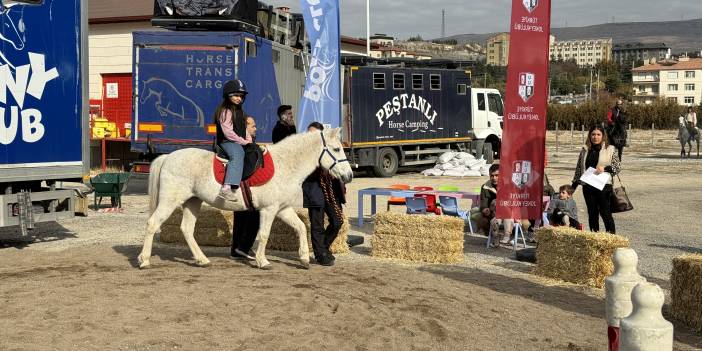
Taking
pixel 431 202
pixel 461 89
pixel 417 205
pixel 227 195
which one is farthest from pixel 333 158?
pixel 461 89

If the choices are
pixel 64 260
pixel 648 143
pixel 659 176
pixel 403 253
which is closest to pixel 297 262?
pixel 403 253

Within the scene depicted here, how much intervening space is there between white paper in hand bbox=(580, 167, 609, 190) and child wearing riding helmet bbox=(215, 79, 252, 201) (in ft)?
14.6

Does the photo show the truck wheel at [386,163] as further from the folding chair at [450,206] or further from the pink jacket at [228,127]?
the pink jacket at [228,127]

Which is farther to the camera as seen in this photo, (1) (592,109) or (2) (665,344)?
(1) (592,109)

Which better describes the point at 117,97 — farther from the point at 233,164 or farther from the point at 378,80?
the point at 233,164

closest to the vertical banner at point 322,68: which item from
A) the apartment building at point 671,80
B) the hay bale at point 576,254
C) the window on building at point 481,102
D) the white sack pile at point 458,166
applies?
the hay bale at point 576,254

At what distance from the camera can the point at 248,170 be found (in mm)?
9945

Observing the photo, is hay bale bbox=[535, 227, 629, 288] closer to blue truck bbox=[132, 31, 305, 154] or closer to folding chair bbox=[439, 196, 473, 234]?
folding chair bbox=[439, 196, 473, 234]

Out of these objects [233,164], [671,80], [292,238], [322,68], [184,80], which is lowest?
[292,238]

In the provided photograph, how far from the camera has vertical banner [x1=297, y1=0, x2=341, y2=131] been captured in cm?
1454

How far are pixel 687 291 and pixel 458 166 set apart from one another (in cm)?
1894

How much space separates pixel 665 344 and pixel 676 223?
1282 cm

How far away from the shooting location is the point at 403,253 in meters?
11.2

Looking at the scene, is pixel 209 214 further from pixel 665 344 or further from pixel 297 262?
pixel 665 344
